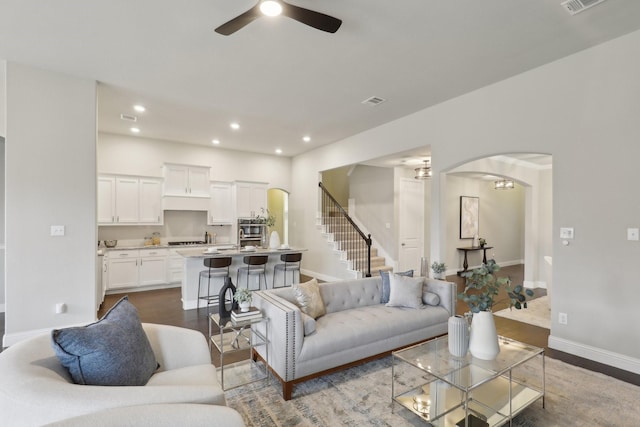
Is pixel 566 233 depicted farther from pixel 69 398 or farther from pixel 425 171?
pixel 69 398

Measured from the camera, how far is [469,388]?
6.49 ft

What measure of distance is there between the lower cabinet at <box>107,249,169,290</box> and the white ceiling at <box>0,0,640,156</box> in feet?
9.64

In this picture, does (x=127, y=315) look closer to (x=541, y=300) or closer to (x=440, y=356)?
(x=440, y=356)

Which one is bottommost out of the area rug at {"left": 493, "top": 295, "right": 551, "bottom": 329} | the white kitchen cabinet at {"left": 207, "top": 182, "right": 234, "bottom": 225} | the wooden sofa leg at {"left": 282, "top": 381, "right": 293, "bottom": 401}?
the area rug at {"left": 493, "top": 295, "right": 551, "bottom": 329}

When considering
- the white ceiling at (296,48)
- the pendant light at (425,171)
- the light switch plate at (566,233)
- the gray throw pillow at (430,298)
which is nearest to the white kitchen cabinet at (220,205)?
the white ceiling at (296,48)

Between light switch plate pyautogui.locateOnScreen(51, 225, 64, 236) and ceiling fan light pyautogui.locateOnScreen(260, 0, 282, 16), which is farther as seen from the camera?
light switch plate pyautogui.locateOnScreen(51, 225, 64, 236)

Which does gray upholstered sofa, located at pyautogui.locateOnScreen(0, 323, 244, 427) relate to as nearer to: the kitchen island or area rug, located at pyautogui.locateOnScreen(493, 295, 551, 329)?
the kitchen island

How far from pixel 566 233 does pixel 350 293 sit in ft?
8.67

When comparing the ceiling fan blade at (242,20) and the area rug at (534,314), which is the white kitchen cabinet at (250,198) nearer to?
the ceiling fan blade at (242,20)

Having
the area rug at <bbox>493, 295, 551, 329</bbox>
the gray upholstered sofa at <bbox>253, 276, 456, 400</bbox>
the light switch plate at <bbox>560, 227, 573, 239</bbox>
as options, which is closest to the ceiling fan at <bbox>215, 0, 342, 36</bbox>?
the gray upholstered sofa at <bbox>253, 276, 456, 400</bbox>

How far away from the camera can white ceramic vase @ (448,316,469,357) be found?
2.42 m

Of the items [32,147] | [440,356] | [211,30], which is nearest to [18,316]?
[32,147]

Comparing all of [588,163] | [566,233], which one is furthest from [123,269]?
[588,163]

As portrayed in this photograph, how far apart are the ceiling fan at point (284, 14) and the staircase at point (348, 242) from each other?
193 inches
